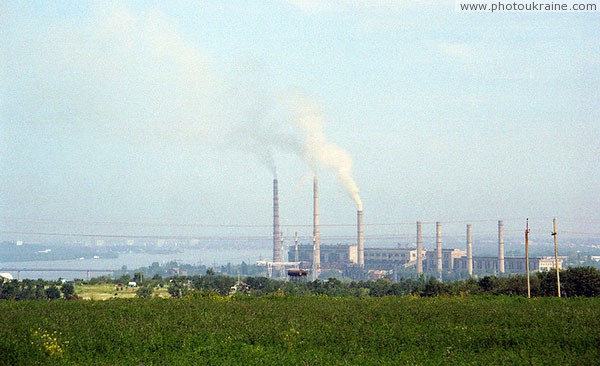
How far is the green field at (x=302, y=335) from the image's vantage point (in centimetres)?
1667

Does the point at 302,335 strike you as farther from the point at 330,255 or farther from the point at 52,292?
the point at 330,255

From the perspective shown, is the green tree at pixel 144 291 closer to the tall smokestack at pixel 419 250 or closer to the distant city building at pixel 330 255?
the tall smokestack at pixel 419 250

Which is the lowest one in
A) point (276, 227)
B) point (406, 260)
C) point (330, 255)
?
point (406, 260)

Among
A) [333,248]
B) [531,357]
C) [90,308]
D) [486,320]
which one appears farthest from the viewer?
[333,248]

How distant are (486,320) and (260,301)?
8695 millimetres

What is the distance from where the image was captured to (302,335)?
18.9m

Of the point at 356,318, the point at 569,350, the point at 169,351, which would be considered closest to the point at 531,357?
the point at 569,350

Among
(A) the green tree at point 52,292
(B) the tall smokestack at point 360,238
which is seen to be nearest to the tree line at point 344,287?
(A) the green tree at point 52,292

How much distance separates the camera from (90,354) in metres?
17.4

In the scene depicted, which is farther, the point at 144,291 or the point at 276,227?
the point at 276,227

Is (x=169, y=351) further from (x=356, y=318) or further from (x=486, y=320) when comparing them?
(x=486, y=320)

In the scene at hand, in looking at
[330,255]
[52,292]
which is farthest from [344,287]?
[330,255]

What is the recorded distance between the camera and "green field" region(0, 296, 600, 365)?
16672mm

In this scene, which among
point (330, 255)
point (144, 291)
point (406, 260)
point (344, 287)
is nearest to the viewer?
point (144, 291)
